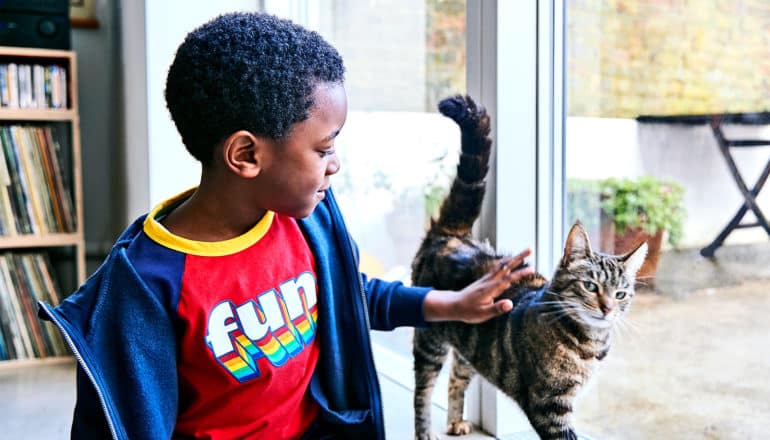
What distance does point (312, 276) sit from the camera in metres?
1.04

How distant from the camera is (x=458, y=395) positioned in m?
1.32

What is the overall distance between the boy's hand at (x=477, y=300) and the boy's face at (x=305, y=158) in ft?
0.87

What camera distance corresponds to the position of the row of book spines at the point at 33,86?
7.68 ft

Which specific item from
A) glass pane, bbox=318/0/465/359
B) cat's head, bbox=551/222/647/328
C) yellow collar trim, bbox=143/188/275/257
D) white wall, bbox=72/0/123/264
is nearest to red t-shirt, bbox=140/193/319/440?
yellow collar trim, bbox=143/188/275/257

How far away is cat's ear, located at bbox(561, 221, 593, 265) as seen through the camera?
3.34 ft

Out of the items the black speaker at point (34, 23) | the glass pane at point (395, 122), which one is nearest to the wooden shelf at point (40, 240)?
the black speaker at point (34, 23)

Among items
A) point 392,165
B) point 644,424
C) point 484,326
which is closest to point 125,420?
point 484,326

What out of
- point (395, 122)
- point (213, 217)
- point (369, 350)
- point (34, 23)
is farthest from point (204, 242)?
point (34, 23)

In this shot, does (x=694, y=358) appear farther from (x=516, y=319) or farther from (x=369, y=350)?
(x=369, y=350)

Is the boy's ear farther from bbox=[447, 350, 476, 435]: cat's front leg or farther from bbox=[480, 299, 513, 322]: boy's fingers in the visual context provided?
bbox=[447, 350, 476, 435]: cat's front leg

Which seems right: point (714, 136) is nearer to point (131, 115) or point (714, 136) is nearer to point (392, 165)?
point (392, 165)

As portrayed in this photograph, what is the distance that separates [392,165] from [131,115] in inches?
40.3

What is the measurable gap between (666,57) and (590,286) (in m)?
0.33

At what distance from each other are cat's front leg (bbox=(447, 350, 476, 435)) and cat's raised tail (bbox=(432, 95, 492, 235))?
0.23m
